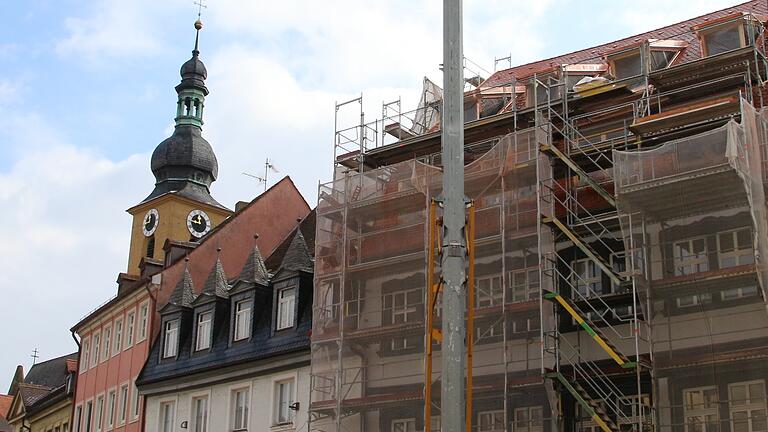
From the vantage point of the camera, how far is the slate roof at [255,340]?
115 feet

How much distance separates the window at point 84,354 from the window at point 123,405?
6.10 metres

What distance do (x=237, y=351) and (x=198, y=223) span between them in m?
37.9

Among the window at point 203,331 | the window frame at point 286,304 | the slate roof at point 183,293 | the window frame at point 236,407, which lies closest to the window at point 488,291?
the window frame at point 286,304

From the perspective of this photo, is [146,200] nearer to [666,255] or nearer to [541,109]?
[541,109]

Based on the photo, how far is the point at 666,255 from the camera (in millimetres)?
24734

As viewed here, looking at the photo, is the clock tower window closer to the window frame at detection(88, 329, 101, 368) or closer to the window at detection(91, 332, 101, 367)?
the window frame at detection(88, 329, 101, 368)

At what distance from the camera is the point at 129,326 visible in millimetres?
45000

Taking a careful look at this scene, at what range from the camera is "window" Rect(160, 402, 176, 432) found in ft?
129

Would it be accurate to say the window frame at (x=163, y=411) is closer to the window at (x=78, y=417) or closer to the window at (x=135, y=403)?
the window at (x=135, y=403)

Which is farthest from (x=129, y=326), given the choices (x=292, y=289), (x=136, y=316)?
(x=292, y=289)

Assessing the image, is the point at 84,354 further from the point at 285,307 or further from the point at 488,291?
the point at 488,291

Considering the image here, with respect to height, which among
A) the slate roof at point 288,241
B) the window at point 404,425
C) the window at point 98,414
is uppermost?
the slate roof at point 288,241

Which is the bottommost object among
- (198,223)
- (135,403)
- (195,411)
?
(195,411)

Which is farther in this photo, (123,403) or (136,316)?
(136,316)
